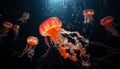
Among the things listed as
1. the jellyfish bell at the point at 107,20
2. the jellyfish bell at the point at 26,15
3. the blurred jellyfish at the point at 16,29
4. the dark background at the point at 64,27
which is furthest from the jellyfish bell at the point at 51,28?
the jellyfish bell at the point at 107,20

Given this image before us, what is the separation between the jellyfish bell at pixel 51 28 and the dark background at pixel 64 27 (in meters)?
0.13

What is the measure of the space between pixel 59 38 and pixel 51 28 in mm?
283

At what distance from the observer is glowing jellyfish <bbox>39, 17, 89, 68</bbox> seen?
4.31m

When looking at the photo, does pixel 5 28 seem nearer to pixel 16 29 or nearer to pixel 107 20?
pixel 16 29

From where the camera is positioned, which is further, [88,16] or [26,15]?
[26,15]

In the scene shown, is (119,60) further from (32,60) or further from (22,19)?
(22,19)

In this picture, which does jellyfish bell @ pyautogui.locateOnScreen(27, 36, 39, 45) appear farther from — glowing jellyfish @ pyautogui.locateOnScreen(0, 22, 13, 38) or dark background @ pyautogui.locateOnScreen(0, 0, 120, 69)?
glowing jellyfish @ pyautogui.locateOnScreen(0, 22, 13, 38)

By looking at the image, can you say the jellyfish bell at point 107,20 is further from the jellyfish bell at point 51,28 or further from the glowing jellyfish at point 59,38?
the jellyfish bell at point 51,28

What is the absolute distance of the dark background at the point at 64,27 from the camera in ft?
14.1

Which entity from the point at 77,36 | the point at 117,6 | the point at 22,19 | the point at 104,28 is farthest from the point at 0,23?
the point at 117,6

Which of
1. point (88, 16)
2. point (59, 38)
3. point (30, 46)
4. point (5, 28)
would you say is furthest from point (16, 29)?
point (88, 16)

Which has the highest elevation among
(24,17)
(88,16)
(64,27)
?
(24,17)

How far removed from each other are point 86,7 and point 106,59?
3.97ft

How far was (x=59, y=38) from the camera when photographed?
4457 mm
